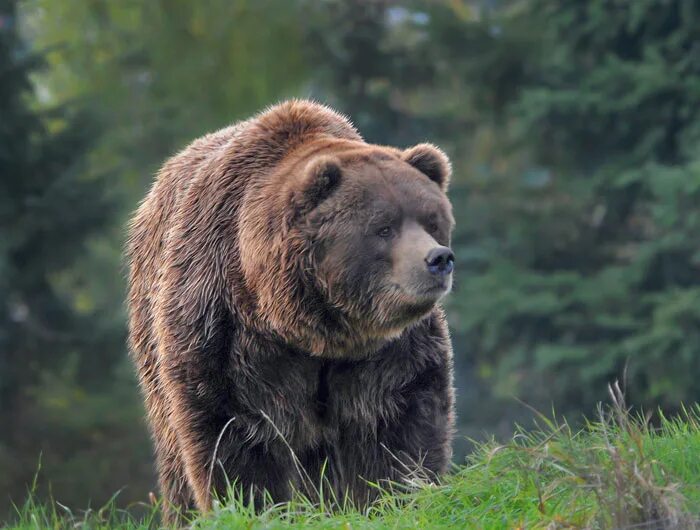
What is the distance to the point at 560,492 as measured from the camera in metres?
3.95

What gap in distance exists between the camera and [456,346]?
706 inches

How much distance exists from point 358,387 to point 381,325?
0.34m

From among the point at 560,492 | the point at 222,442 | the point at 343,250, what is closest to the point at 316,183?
the point at 343,250

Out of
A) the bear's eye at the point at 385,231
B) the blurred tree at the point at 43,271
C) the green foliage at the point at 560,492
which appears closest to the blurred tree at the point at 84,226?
the blurred tree at the point at 43,271

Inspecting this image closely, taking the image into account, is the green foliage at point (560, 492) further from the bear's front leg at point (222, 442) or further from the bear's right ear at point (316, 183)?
the bear's right ear at point (316, 183)

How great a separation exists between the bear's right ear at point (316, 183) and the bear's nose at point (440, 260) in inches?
21.3

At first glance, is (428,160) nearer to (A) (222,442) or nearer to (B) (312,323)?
Result: (B) (312,323)

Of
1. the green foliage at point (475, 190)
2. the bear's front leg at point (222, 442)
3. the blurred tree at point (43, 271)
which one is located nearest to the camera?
the bear's front leg at point (222, 442)

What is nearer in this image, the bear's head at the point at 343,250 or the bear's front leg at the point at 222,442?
the bear's head at the point at 343,250

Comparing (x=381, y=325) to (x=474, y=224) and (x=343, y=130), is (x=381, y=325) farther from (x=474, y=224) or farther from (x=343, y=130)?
(x=474, y=224)

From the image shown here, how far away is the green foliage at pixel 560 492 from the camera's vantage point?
364 cm

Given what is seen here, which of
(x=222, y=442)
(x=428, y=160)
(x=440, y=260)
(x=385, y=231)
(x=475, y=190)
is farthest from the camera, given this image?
(x=475, y=190)

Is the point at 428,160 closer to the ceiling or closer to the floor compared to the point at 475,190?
closer to the ceiling

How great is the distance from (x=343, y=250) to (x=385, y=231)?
0.18m
